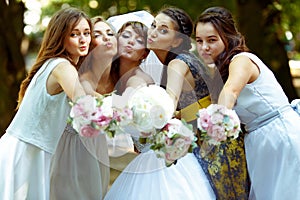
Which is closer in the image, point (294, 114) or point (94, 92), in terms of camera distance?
point (94, 92)

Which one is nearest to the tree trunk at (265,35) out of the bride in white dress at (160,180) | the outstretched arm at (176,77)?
the bride in white dress at (160,180)

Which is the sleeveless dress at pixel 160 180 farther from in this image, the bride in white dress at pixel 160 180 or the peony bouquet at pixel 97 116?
the peony bouquet at pixel 97 116

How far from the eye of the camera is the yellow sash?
3628 millimetres

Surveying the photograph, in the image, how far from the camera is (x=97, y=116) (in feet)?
10.7

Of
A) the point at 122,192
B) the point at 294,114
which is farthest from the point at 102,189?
the point at 294,114

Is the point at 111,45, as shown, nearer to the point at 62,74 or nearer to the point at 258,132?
the point at 62,74

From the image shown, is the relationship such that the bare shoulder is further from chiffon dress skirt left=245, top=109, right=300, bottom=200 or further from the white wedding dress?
chiffon dress skirt left=245, top=109, right=300, bottom=200

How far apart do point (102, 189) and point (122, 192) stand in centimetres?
48

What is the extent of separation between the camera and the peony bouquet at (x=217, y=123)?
3.31 m

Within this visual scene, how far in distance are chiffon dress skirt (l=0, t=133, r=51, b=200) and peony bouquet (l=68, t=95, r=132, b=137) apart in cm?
75

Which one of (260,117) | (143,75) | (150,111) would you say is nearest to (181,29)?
(143,75)

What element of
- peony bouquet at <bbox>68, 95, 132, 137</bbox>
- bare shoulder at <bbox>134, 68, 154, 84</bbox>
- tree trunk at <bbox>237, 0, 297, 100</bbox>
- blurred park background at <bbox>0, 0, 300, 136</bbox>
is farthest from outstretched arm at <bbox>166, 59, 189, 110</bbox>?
tree trunk at <bbox>237, 0, 297, 100</bbox>

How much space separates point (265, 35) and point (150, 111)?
5.85m

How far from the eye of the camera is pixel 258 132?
391 centimetres
